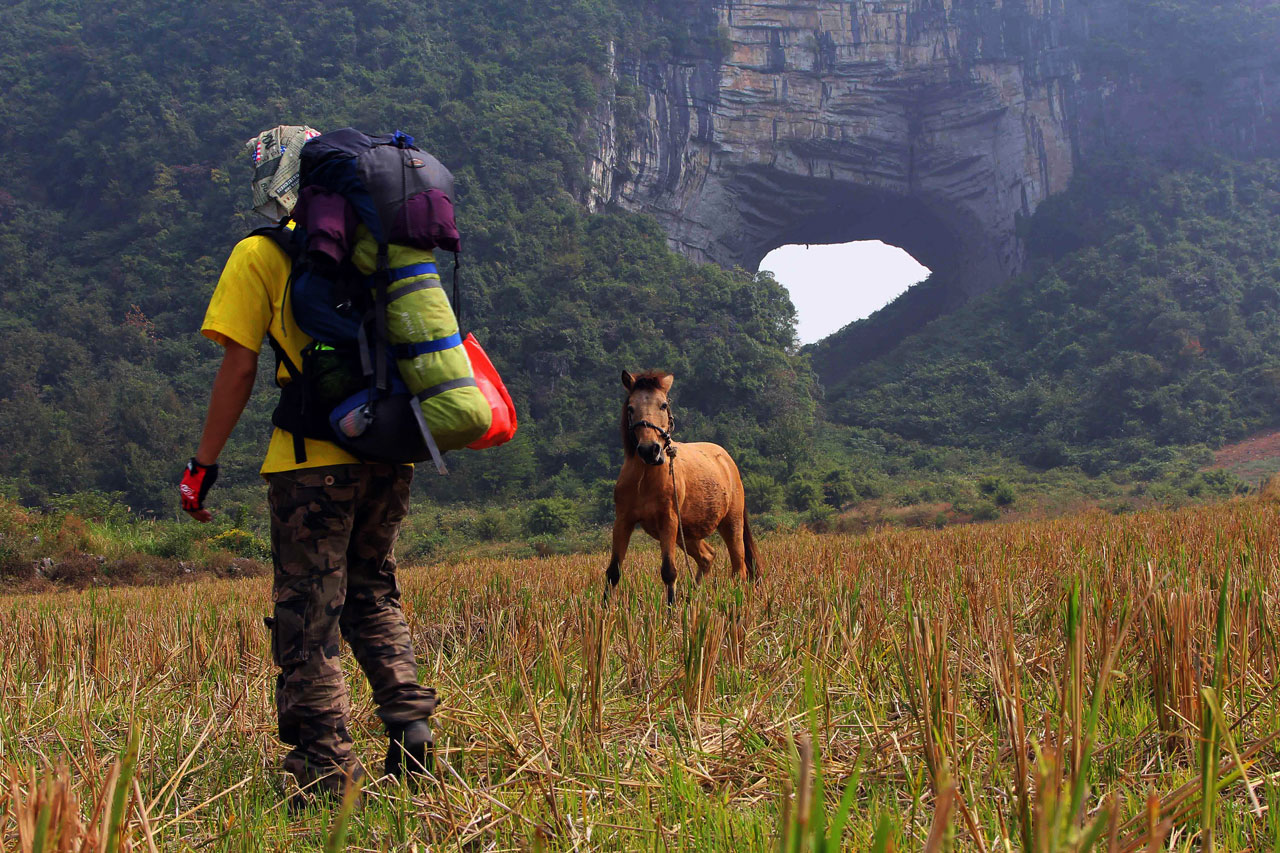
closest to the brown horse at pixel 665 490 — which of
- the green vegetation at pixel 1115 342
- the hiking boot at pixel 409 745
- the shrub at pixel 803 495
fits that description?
the hiking boot at pixel 409 745

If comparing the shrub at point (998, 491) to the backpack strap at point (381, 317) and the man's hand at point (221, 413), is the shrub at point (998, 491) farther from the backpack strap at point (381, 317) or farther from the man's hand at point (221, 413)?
the man's hand at point (221, 413)

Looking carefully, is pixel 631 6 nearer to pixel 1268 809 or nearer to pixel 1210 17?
pixel 1210 17

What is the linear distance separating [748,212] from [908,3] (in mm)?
15112

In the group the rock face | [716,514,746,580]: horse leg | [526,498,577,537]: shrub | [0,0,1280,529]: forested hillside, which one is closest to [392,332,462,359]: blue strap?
[716,514,746,580]: horse leg

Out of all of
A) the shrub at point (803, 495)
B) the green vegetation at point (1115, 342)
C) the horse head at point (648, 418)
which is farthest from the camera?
the green vegetation at point (1115, 342)

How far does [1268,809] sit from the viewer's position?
1.60m

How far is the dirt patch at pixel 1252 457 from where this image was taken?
30.4 metres

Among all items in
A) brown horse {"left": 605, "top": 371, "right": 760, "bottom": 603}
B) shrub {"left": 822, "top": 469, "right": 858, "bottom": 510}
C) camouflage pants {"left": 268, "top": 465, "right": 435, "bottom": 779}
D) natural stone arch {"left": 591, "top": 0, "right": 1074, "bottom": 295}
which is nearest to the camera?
camouflage pants {"left": 268, "top": 465, "right": 435, "bottom": 779}

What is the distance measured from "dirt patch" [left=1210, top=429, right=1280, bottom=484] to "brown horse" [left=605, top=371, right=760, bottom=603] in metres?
28.0

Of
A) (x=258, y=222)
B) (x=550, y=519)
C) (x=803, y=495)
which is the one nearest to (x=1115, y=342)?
(x=803, y=495)

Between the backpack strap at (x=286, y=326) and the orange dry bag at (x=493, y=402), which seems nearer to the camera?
the backpack strap at (x=286, y=326)

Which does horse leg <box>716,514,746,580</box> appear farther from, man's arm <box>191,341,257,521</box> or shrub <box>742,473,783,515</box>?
shrub <box>742,473,783,515</box>

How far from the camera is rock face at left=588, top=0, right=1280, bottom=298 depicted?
48.4m

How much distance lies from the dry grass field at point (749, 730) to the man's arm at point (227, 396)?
772mm
